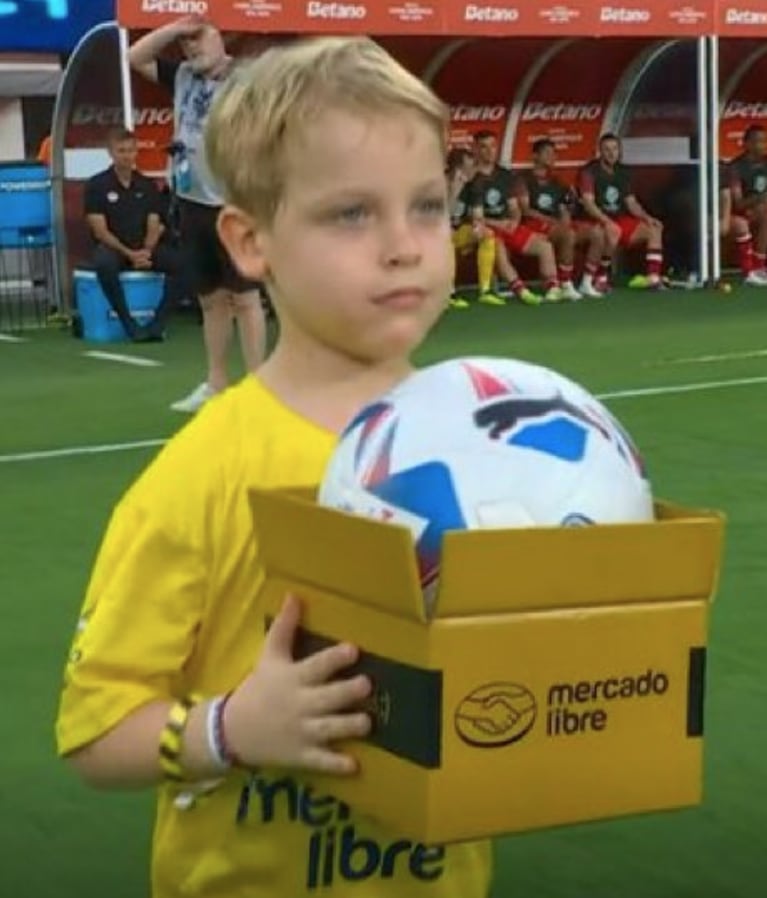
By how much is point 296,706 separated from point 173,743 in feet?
0.63

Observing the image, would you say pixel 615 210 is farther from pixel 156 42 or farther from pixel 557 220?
pixel 156 42

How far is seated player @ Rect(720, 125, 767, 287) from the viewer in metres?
16.5

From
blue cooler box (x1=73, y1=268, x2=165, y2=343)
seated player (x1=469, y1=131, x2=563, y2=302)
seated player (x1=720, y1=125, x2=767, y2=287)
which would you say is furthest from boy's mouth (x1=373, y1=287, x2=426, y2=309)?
seated player (x1=720, y1=125, x2=767, y2=287)

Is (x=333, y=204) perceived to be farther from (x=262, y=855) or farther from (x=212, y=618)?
(x=262, y=855)

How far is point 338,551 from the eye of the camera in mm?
1572

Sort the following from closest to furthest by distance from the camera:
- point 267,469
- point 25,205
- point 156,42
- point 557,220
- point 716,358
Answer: point 267,469
point 156,42
point 716,358
point 25,205
point 557,220

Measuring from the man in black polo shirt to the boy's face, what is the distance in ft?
35.6

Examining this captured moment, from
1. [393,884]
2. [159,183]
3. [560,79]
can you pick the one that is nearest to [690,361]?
[159,183]

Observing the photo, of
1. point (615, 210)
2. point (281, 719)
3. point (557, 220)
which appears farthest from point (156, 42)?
point (281, 719)

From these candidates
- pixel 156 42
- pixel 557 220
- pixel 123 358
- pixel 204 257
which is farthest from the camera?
pixel 557 220

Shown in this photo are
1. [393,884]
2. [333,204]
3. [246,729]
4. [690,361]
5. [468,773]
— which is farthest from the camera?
[690,361]

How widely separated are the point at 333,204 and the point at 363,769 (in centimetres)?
54

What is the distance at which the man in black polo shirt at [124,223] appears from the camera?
41.7 ft

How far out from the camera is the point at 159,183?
1438 centimetres
